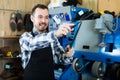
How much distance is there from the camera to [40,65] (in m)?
1.50

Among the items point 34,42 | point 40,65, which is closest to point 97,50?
point 40,65

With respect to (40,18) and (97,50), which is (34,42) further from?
(97,50)

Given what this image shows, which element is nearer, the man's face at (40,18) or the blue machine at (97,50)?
the man's face at (40,18)

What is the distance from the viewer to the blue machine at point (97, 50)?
212 cm

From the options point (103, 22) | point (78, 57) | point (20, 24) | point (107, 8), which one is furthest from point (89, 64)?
point (20, 24)

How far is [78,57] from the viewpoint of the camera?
243 centimetres

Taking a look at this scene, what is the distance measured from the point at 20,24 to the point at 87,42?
136 centimetres

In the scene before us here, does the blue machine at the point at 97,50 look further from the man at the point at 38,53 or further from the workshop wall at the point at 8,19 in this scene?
the workshop wall at the point at 8,19

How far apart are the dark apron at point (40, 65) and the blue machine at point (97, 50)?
1.67ft

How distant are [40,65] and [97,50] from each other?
948mm

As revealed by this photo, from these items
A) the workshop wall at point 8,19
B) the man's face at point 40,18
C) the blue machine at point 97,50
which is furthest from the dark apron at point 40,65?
the workshop wall at point 8,19

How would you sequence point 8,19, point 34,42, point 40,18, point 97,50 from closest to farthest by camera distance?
1. point 34,42
2. point 40,18
3. point 97,50
4. point 8,19

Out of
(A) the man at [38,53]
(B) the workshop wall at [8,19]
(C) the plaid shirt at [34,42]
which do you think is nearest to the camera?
(C) the plaid shirt at [34,42]

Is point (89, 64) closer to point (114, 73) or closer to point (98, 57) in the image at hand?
point (98, 57)
